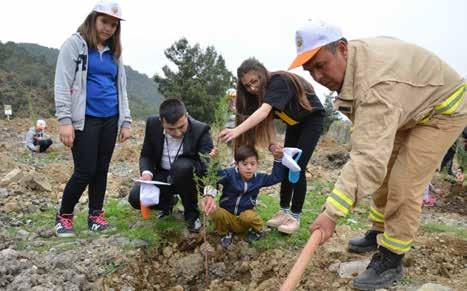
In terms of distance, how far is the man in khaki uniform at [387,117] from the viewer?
215 centimetres

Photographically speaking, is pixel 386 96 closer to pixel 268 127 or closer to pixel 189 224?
pixel 268 127

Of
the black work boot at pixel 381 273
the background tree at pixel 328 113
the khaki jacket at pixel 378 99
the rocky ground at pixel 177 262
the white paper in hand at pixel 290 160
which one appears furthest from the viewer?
the background tree at pixel 328 113

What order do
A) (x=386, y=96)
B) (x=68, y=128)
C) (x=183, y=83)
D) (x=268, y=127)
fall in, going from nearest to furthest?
1. (x=386, y=96)
2. (x=68, y=128)
3. (x=268, y=127)
4. (x=183, y=83)

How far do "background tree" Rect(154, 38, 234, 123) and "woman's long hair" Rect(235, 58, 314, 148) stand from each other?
21.3m

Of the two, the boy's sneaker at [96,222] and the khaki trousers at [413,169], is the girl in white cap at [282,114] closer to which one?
the khaki trousers at [413,169]

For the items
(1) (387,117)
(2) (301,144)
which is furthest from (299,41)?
(2) (301,144)

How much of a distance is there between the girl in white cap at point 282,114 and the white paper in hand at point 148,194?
944mm

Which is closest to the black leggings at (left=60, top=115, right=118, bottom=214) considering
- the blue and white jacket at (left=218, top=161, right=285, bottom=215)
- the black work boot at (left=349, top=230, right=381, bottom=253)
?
the blue and white jacket at (left=218, top=161, right=285, bottom=215)

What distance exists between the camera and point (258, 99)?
12.4ft

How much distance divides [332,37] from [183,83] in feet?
91.1

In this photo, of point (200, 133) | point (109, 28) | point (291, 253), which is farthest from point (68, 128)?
point (291, 253)

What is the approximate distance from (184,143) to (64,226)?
138 centimetres

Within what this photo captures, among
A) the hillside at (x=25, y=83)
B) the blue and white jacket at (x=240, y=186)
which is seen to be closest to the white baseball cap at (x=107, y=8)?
the blue and white jacket at (x=240, y=186)

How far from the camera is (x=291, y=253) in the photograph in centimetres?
375
